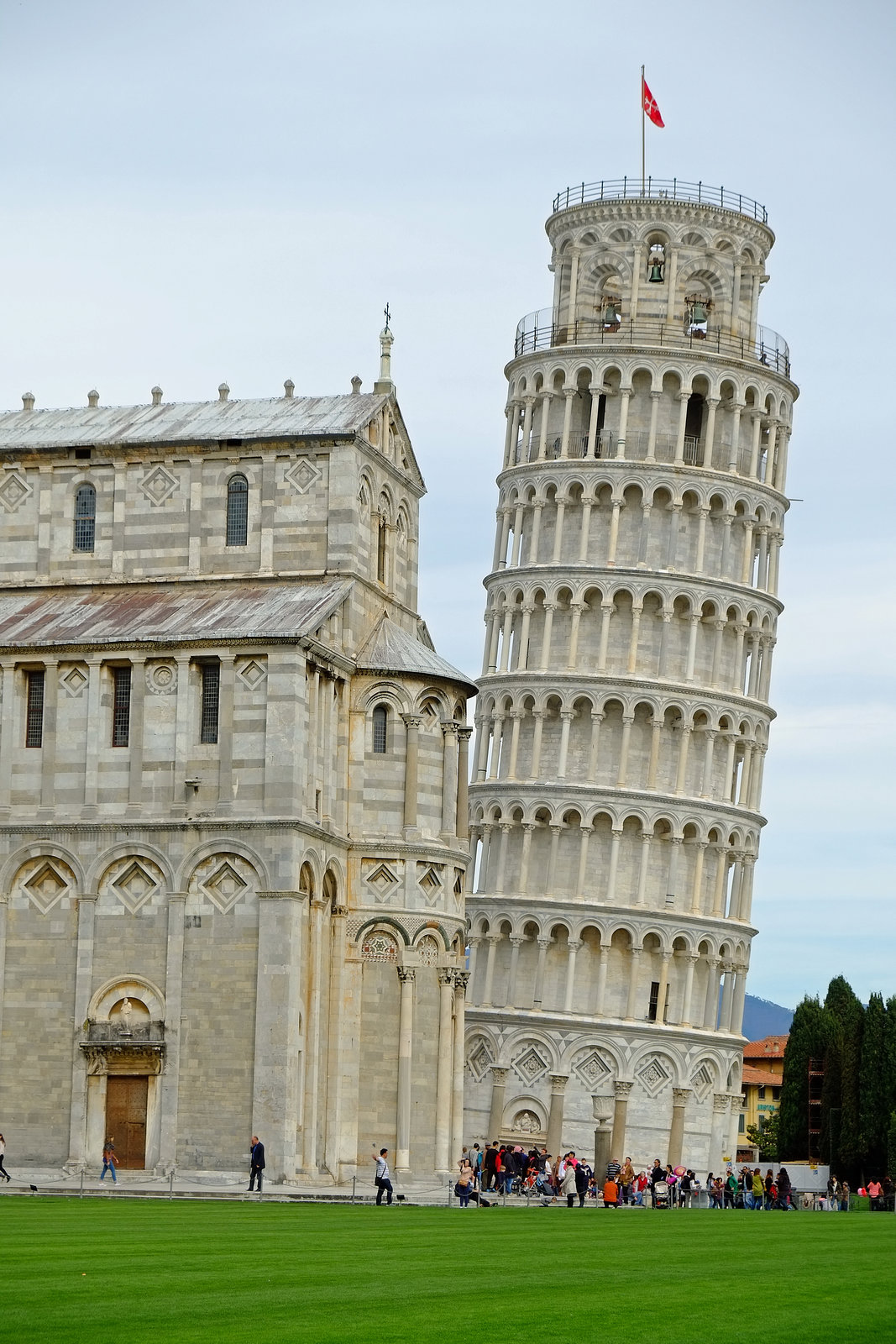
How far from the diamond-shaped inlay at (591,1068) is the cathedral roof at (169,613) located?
35556mm

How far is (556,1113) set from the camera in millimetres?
94562

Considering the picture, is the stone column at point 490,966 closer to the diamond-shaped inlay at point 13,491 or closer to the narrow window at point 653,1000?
the narrow window at point 653,1000

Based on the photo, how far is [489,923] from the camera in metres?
98.2

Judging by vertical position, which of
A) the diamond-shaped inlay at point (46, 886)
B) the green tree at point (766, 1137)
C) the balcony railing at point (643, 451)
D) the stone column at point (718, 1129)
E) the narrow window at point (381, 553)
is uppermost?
the balcony railing at point (643, 451)

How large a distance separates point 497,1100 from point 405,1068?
32.4 m

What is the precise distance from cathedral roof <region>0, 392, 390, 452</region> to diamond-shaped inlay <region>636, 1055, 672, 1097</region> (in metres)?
36.7

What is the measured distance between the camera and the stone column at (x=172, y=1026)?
59.9m

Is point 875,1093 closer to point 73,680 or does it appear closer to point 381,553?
point 381,553

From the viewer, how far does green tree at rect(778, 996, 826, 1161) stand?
355ft

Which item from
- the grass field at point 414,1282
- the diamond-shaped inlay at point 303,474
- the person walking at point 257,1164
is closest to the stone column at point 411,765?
the diamond-shaped inlay at point 303,474

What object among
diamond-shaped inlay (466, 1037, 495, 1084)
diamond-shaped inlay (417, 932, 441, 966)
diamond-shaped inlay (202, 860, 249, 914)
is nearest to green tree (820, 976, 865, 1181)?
diamond-shaped inlay (466, 1037, 495, 1084)

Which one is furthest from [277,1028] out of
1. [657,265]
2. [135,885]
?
[657,265]

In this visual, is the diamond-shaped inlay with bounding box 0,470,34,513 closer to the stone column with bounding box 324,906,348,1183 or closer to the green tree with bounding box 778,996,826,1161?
the stone column with bounding box 324,906,348,1183

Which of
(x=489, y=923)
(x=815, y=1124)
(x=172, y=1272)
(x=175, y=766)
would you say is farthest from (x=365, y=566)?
(x=815, y=1124)
